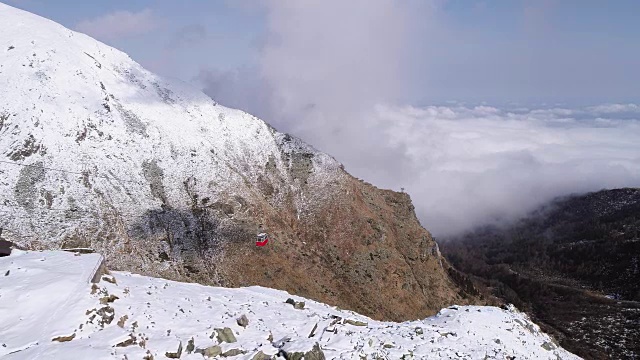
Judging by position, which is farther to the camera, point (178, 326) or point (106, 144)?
point (106, 144)

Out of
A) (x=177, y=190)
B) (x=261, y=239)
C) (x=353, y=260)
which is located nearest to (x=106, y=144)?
(x=177, y=190)

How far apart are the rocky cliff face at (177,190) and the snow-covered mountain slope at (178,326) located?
105 feet

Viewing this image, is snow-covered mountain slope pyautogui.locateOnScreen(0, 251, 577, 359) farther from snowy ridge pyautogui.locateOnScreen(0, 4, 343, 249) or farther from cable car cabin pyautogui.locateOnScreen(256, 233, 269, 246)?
snowy ridge pyautogui.locateOnScreen(0, 4, 343, 249)

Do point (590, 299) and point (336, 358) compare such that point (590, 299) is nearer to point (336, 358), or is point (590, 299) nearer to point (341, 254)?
point (341, 254)

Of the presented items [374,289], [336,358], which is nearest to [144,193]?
[374,289]

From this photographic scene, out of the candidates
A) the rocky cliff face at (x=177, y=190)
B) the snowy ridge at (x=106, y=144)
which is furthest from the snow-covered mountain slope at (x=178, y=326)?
the snowy ridge at (x=106, y=144)

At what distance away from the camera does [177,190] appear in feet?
225

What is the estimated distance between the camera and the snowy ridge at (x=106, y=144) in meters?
57.5

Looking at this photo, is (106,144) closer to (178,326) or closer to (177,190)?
(177,190)

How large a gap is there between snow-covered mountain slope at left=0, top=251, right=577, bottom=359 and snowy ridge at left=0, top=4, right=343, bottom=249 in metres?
34.2

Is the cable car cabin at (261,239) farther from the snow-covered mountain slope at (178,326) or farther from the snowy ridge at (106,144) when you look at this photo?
the snow-covered mountain slope at (178,326)

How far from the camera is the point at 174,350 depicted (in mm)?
18688

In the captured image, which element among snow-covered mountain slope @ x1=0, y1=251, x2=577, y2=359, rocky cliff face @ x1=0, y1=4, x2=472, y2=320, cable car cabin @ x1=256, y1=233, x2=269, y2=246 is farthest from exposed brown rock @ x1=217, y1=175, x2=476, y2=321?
snow-covered mountain slope @ x1=0, y1=251, x2=577, y2=359

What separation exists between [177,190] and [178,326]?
5038 centimetres
